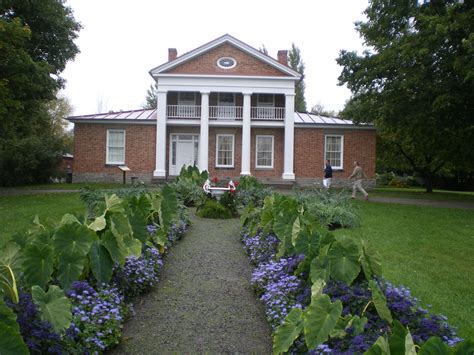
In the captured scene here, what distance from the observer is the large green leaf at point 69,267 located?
351cm

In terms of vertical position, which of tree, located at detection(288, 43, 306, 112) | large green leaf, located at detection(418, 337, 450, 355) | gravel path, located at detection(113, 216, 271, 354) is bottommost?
gravel path, located at detection(113, 216, 271, 354)

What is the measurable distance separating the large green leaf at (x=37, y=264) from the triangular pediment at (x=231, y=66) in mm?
21975

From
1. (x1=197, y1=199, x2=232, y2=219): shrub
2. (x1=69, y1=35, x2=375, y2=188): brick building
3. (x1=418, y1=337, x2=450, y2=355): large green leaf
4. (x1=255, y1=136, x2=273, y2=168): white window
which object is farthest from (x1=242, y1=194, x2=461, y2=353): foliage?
(x1=255, y1=136, x2=273, y2=168): white window

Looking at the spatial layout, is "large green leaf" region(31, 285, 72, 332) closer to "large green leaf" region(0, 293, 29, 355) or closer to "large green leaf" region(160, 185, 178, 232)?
"large green leaf" region(0, 293, 29, 355)

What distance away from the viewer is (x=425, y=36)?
14008mm

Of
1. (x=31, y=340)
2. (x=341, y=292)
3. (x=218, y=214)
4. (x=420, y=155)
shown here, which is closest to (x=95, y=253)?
(x=31, y=340)

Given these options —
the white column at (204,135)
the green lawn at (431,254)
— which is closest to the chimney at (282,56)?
the white column at (204,135)

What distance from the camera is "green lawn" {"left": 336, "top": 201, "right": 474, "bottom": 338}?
4.77 metres

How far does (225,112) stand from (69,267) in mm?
22680

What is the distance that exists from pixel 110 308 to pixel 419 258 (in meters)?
5.22

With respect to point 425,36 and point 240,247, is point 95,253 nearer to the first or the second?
point 240,247

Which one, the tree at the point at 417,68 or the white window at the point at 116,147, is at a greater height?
the tree at the point at 417,68

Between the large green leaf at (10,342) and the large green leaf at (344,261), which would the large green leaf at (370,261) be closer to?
the large green leaf at (344,261)

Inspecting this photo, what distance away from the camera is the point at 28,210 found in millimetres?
11461
